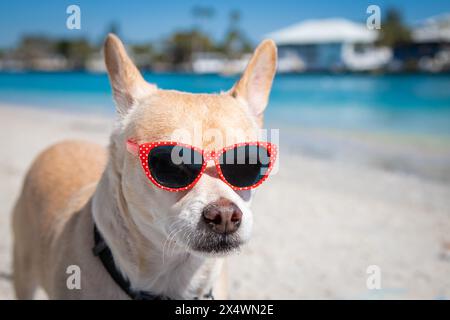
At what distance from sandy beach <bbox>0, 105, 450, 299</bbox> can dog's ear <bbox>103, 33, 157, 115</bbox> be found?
6.22ft

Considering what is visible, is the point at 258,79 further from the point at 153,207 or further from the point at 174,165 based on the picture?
the point at 153,207

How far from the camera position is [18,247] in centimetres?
349

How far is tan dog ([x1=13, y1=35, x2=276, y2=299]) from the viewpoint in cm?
216

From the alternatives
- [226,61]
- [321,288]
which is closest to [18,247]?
[321,288]

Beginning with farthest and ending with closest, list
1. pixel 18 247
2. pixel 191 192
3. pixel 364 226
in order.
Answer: pixel 364 226 → pixel 18 247 → pixel 191 192

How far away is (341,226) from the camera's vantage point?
237 inches

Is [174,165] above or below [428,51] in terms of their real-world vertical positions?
below

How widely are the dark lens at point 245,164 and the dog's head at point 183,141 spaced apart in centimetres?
5

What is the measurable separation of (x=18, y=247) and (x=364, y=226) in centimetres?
424

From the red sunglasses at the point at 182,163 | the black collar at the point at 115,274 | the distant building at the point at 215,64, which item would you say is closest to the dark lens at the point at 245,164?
the red sunglasses at the point at 182,163

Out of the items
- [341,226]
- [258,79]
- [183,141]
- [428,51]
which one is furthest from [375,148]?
[428,51]

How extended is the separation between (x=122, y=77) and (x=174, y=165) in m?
0.76
